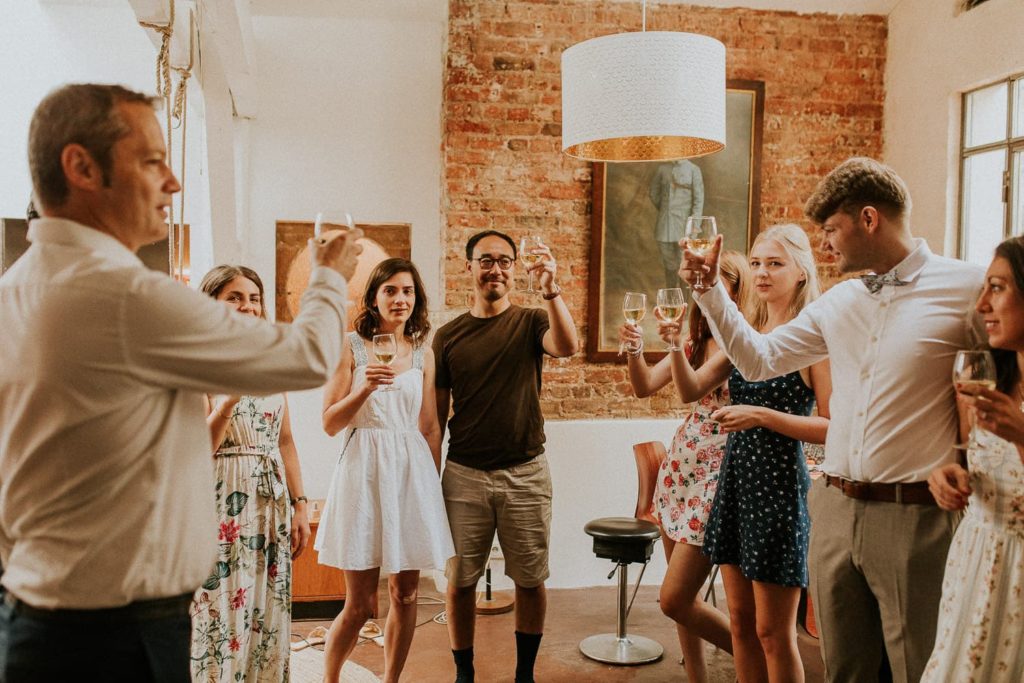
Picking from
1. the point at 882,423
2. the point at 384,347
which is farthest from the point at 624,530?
the point at 882,423

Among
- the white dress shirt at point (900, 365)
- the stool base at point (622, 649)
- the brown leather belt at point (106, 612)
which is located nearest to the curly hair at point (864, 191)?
the white dress shirt at point (900, 365)

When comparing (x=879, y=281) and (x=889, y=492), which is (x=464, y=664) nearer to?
(x=889, y=492)

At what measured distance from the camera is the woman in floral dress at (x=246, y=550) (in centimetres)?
261

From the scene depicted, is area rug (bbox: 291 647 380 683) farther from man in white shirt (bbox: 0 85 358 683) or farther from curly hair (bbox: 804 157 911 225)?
curly hair (bbox: 804 157 911 225)

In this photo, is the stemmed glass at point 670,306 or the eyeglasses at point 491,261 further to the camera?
the eyeglasses at point 491,261

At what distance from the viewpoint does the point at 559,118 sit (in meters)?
5.13

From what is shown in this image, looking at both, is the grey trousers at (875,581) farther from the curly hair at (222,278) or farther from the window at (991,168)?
the window at (991,168)

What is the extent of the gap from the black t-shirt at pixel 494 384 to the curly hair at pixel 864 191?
1346 millimetres

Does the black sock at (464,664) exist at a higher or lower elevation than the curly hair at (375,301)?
lower

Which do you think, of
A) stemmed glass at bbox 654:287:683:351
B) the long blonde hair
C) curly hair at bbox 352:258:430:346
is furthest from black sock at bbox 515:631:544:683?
the long blonde hair

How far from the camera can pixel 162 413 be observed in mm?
1413

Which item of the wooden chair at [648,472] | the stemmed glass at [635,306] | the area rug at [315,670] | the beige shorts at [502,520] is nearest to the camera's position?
the stemmed glass at [635,306]

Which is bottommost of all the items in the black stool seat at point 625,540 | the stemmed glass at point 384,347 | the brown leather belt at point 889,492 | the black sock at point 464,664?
the black sock at point 464,664

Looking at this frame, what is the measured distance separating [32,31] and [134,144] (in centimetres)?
447
